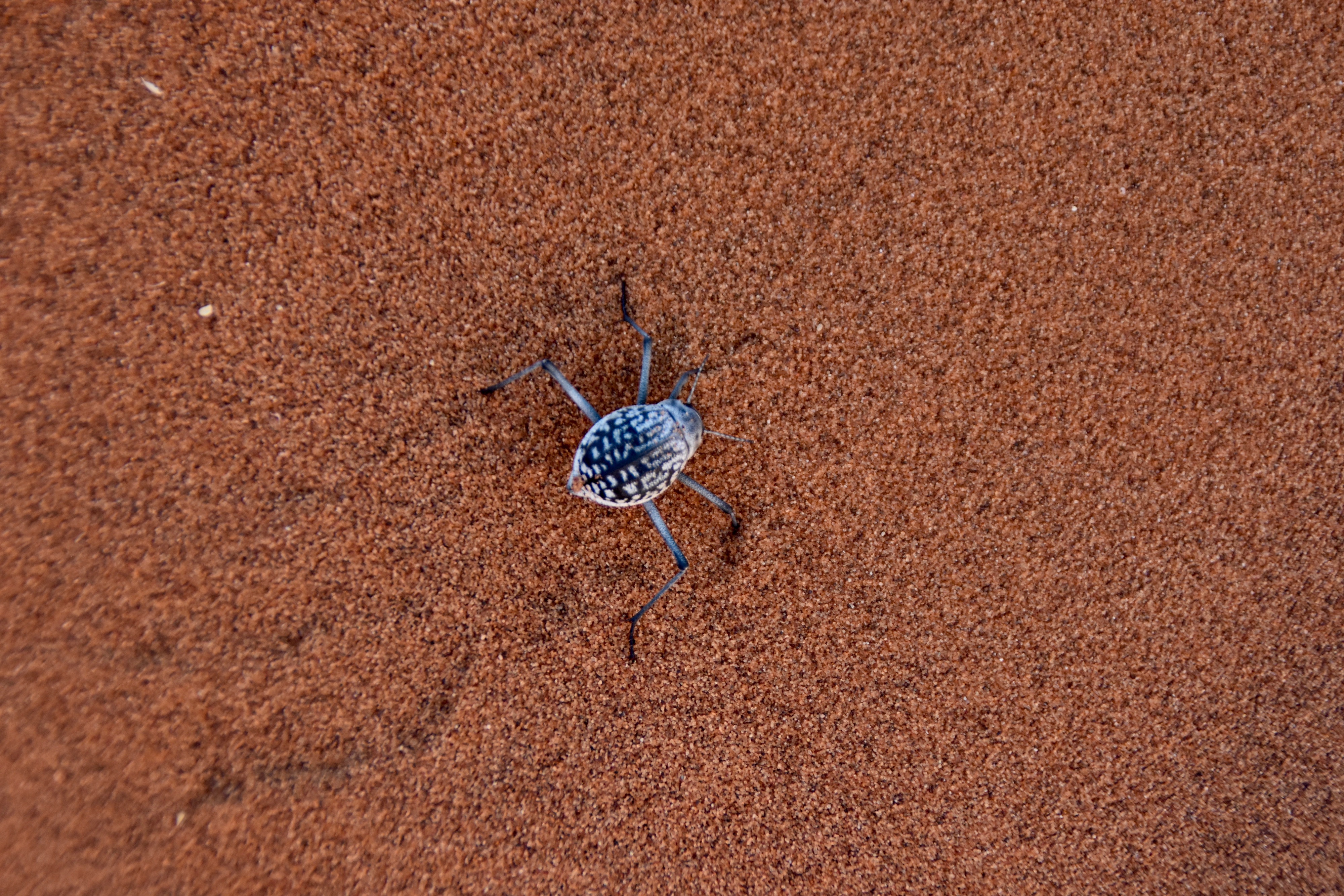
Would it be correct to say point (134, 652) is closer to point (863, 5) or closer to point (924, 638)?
point (924, 638)


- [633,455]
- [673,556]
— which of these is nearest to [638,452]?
[633,455]

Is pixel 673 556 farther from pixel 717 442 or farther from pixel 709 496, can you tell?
pixel 717 442

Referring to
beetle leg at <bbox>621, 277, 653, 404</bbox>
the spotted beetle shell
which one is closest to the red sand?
beetle leg at <bbox>621, 277, 653, 404</bbox>

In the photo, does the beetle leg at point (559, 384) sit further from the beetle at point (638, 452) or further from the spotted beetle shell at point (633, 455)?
the spotted beetle shell at point (633, 455)

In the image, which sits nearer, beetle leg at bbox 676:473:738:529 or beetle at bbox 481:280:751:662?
beetle at bbox 481:280:751:662

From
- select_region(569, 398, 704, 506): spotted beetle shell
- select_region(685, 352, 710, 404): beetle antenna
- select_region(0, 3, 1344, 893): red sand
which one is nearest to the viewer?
select_region(569, 398, 704, 506): spotted beetle shell

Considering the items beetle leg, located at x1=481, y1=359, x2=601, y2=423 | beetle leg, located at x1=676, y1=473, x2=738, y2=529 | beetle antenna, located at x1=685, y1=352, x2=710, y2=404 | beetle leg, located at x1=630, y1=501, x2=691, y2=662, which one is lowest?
beetle leg, located at x1=630, y1=501, x2=691, y2=662

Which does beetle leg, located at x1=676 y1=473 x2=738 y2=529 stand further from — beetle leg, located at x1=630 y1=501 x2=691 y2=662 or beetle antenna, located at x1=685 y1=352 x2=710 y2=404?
beetle antenna, located at x1=685 y1=352 x2=710 y2=404
